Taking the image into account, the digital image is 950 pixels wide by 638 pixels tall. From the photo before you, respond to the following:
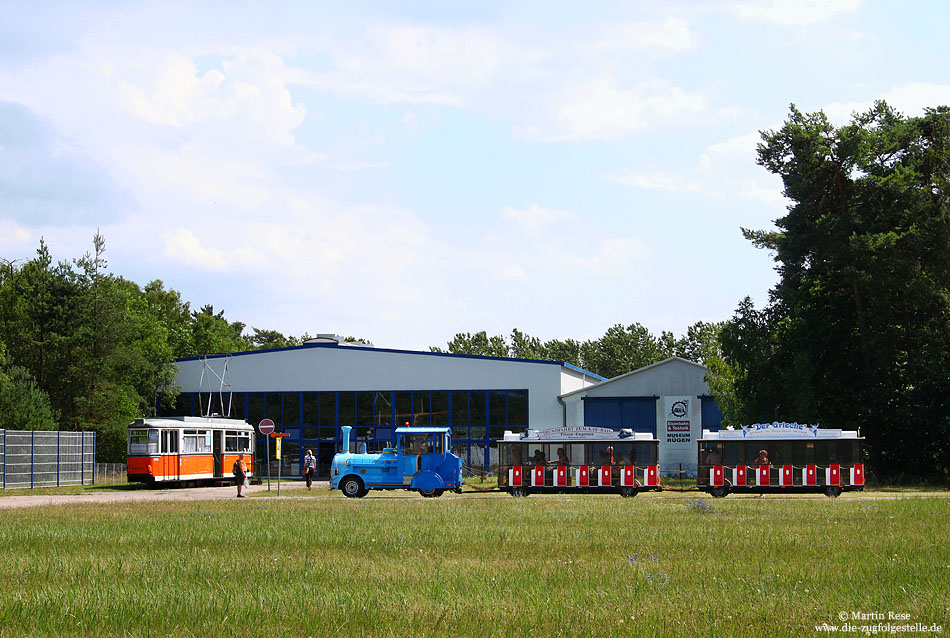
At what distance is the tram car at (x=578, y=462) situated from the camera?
32.6 meters

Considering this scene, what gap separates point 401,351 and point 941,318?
87.4ft

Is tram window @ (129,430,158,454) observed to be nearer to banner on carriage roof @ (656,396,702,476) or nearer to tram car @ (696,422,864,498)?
tram car @ (696,422,864,498)

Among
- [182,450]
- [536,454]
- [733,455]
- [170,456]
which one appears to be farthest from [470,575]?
[182,450]

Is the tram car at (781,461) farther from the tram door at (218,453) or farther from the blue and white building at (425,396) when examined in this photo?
the tram door at (218,453)

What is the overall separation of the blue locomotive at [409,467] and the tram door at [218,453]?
13020 millimetres

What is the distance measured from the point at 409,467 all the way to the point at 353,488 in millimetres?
2062

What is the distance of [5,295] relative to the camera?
5922 cm

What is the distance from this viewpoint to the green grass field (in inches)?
332

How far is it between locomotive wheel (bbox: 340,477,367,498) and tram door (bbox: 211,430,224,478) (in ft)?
43.4

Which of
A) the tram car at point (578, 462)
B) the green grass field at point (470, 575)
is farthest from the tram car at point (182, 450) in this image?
the green grass field at point (470, 575)

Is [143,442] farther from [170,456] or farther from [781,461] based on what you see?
[781,461]

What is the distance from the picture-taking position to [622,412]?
53281 mm

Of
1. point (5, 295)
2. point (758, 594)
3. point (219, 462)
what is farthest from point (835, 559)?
point (5, 295)

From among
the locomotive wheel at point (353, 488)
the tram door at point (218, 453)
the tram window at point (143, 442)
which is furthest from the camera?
the tram door at point (218, 453)
